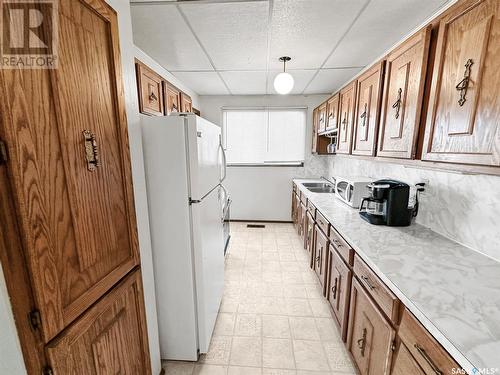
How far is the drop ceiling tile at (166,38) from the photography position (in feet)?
5.07

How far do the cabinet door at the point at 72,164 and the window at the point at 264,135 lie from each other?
10.7 ft

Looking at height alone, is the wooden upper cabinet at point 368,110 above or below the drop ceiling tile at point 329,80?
below

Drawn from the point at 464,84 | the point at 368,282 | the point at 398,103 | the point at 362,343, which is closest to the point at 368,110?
the point at 398,103

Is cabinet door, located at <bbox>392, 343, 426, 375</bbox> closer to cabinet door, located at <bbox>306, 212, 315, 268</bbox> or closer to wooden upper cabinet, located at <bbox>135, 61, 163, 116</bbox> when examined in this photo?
cabinet door, located at <bbox>306, 212, 315, 268</bbox>

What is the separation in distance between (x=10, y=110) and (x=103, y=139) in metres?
0.37

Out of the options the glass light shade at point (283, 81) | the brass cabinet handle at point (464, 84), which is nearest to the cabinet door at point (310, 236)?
the glass light shade at point (283, 81)

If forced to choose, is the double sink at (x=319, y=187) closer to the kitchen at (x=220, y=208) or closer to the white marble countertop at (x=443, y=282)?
the kitchen at (x=220, y=208)

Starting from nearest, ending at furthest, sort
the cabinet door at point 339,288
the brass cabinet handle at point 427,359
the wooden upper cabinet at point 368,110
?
1. the brass cabinet handle at point 427,359
2. the cabinet door at point 339,288
3. the wooden upper cabinet at point 368,110

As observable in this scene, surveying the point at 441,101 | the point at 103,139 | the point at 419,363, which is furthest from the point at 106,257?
the point at 441,101

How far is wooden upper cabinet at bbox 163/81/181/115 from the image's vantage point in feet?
8.11

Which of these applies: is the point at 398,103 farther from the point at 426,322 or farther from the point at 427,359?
the point at 427,359

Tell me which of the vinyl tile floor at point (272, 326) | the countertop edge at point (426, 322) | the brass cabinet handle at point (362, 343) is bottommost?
the vinyl tile floor at point (272, 326)

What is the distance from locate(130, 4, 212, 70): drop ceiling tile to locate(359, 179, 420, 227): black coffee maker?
196cm

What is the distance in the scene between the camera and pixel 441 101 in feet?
3.72
